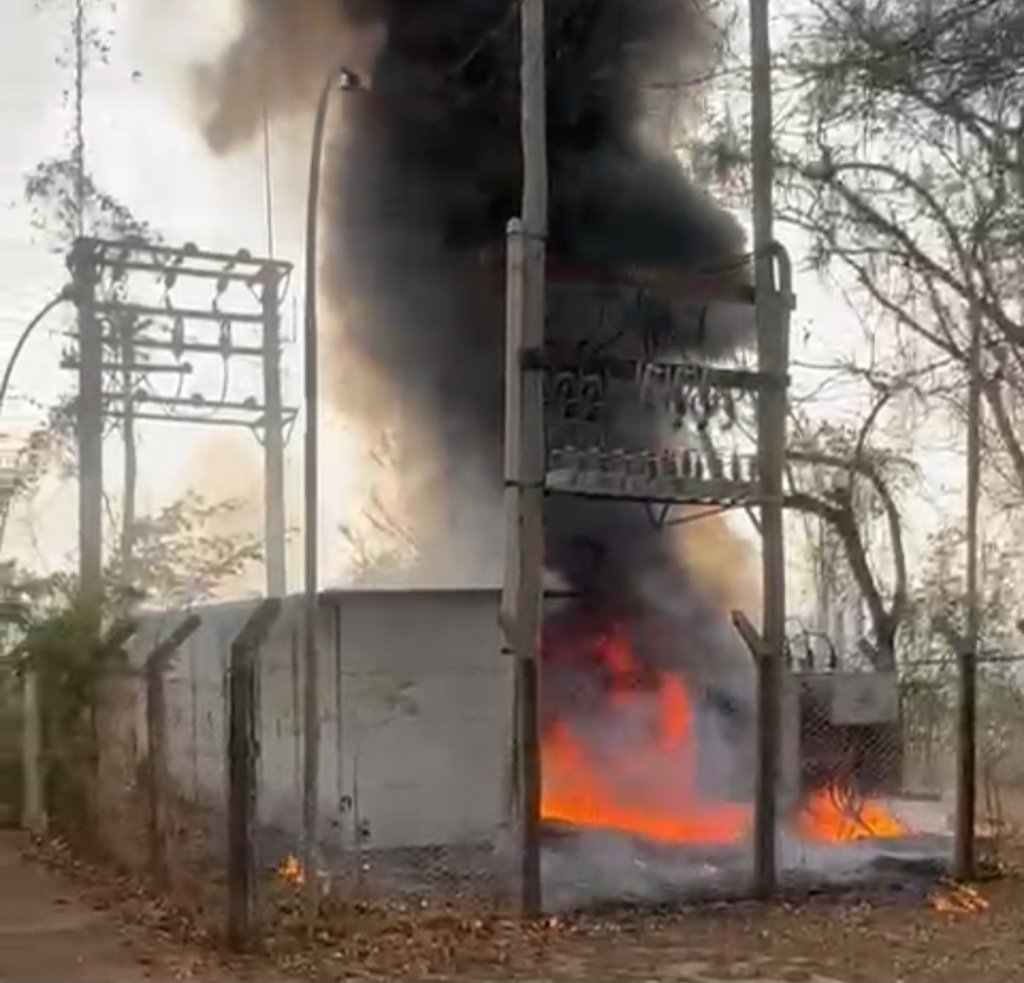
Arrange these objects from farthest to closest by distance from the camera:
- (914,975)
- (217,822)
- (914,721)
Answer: (914,721) < (217,822) < (914,975)

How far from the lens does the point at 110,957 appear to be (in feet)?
28.2

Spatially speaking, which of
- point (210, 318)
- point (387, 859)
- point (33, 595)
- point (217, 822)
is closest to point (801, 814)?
point (387, 859)

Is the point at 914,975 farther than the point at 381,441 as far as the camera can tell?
No

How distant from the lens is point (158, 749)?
10367mm

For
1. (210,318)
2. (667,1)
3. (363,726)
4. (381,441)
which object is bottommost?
(363,726)

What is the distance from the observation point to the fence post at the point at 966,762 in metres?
10.8

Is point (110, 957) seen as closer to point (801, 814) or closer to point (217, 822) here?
point (217, 822)

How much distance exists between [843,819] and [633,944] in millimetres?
4231

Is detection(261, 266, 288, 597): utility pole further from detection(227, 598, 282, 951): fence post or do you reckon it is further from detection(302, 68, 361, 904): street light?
detection(227, 598, 282, 951): fence post

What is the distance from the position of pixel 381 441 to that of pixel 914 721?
22.6 feet

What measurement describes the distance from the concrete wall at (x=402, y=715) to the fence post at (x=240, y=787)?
11.1 ft

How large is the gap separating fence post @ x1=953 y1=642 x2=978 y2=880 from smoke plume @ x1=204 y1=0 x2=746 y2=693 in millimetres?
3970

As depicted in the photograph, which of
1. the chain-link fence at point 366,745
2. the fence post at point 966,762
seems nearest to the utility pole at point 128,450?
the chain-link fence at point 366,745

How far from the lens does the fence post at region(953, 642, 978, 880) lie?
1083 centimetres
